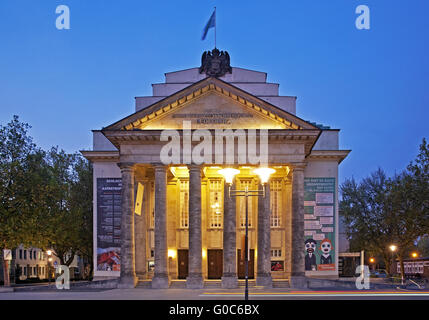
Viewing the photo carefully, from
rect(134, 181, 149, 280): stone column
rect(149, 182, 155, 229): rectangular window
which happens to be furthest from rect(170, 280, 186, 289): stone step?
rect(149, 182, 155, 229): rectangular window

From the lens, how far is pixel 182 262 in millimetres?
51031

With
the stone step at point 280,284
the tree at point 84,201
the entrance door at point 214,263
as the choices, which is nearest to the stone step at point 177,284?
the entrance door at point 214,263

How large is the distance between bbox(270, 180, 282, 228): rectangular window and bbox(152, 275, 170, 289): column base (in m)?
12.7

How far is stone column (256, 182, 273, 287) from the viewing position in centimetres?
4347

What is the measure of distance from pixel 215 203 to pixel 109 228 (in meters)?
10.6

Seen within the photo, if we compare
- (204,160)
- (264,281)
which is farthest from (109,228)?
(264,281)

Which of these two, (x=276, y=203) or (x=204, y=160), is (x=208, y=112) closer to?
(x=204, y=160)

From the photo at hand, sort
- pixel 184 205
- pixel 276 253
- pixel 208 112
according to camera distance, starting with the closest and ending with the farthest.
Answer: pixel 208 112 < pixel 184 205 < pixel 276 253

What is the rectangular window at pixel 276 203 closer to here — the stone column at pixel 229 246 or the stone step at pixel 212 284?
the stone column at pixel 229 246

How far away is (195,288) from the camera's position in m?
43.1

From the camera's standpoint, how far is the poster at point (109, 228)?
51.9m

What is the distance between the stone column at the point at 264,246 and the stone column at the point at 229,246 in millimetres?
2014

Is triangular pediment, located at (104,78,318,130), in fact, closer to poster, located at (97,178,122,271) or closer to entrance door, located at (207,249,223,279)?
poster, located at (97,178,122,271)
